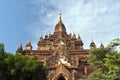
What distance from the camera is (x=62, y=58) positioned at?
104 ft

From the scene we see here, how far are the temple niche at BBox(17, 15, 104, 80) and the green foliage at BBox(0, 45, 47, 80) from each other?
9876mm

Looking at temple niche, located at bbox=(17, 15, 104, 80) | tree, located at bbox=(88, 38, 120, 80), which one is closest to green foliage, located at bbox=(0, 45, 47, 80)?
tree, located at bbox=(88, 38, 120, 80)

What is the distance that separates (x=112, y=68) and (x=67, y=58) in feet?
48.0

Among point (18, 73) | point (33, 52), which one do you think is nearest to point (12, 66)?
point (18, 73)

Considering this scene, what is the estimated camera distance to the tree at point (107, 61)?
56.4ft

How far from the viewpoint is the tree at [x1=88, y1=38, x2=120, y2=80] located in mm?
17203

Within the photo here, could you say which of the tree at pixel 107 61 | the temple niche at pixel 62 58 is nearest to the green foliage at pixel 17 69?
the tree at pixel 107 61

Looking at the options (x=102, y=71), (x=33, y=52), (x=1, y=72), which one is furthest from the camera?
(x=33, y=52)

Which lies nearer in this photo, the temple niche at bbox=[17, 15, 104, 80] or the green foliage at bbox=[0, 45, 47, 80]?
the green foliage at bbox=[0, 45, 47, 80]

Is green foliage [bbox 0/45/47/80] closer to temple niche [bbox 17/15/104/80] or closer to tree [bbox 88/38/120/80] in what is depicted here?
tree [bbox 88/38/120/80]

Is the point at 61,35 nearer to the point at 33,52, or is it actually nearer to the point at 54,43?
the point at 54,43

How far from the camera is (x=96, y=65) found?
20578 mm

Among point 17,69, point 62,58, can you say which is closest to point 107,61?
point 17,69

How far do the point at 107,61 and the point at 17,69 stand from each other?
271 inches
